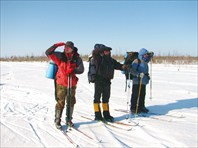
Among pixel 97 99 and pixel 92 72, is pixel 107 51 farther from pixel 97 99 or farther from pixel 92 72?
pixel 97 99

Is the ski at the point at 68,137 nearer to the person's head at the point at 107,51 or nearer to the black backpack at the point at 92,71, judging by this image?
the black backpack at the point at 92,71

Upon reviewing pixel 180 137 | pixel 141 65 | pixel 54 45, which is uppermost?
pixel 54 45

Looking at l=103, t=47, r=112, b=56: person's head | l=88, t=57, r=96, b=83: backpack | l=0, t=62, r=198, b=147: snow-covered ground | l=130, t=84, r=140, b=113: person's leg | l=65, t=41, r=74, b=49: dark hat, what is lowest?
l=0, t=62, r=198, b=147: snow-covered ground

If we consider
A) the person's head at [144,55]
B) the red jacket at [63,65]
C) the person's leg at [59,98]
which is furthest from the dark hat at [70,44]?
the person's head at [144,55]

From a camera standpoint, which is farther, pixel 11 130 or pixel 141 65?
pixel 141 65

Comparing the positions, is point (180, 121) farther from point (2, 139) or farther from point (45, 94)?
point (45, 94)

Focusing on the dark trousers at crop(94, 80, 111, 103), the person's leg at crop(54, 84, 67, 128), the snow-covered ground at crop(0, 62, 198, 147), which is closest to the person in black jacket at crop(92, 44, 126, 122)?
the dark trousers at crop(94, 80, 111, 103)

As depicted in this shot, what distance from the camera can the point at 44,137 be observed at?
434 centimetres

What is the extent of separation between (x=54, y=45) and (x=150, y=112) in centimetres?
336

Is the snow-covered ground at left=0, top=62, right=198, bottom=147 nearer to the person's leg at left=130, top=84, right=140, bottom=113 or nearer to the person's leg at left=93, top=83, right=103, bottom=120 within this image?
the person's leg at left=93, top=83, right=103, bottom=120

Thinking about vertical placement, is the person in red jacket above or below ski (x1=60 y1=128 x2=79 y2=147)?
above

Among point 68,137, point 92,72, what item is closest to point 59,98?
point 68,137

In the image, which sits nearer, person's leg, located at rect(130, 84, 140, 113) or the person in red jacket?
the person in red jacket

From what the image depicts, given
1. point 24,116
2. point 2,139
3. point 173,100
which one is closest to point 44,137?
point 2,139
